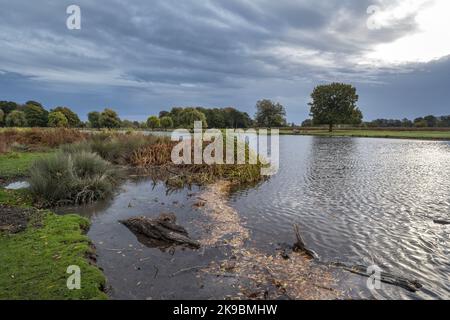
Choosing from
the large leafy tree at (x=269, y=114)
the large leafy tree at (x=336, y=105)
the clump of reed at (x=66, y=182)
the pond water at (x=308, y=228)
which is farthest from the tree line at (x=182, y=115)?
the pond water at (x=308, y=228)

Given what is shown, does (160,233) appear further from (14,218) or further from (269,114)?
(269,114)

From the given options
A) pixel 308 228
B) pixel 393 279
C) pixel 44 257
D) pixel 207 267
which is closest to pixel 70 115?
pixel 44 257

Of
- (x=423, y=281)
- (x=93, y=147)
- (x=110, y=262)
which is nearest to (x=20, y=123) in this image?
(x=93, y=147)

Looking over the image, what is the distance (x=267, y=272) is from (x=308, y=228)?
3.31m

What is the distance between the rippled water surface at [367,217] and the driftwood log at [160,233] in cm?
209

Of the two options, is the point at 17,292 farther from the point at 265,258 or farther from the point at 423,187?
the point at 423,187

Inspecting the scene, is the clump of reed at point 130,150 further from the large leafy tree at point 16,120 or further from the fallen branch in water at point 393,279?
the large leafy tree at point 16,120

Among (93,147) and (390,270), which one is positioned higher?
(93,147)

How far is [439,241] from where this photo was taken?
27.3 feet

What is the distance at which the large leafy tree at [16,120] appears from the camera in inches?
2793

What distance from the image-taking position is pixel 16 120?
232ft
